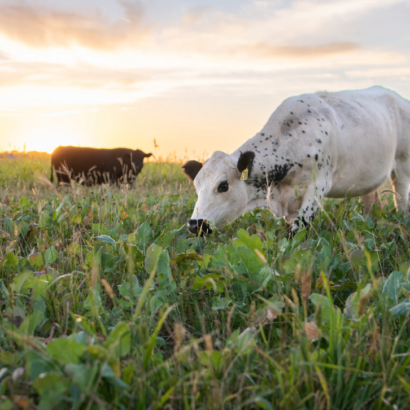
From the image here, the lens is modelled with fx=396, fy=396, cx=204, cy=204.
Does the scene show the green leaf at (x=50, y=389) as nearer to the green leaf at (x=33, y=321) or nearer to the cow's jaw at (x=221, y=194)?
the green leaf at (x=33, y=321)

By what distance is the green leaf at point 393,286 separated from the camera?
1.89 meters

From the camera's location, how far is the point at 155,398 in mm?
1279

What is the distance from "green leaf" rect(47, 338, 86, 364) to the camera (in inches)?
50.3

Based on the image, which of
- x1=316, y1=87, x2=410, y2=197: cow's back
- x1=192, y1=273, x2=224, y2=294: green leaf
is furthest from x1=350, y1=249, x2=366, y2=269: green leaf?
x1=316, y1=87, x2=410, y2=197: cow's back

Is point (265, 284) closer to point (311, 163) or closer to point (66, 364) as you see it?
point (66, 364)

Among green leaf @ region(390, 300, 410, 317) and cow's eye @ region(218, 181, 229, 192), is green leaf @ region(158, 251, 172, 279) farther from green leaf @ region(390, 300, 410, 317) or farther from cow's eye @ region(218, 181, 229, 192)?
cow's eye @ region(218, 181, 229, 192)

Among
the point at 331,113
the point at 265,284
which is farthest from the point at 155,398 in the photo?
the point at 331,113

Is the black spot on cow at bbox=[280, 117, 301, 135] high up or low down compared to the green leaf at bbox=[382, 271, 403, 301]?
up

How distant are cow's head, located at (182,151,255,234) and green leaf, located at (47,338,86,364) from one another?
9.51 ft

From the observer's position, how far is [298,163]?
4566 millimetres

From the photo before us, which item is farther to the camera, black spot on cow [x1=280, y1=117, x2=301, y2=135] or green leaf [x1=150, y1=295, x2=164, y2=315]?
black spot on cow [x1=280, y1=117, x2=301, y2=135]

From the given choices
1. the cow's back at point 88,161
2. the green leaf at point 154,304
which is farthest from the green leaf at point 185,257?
the cow's back at point 88,161

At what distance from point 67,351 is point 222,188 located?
3267 millimetres

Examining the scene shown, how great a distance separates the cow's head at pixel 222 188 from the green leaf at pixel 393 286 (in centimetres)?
238
